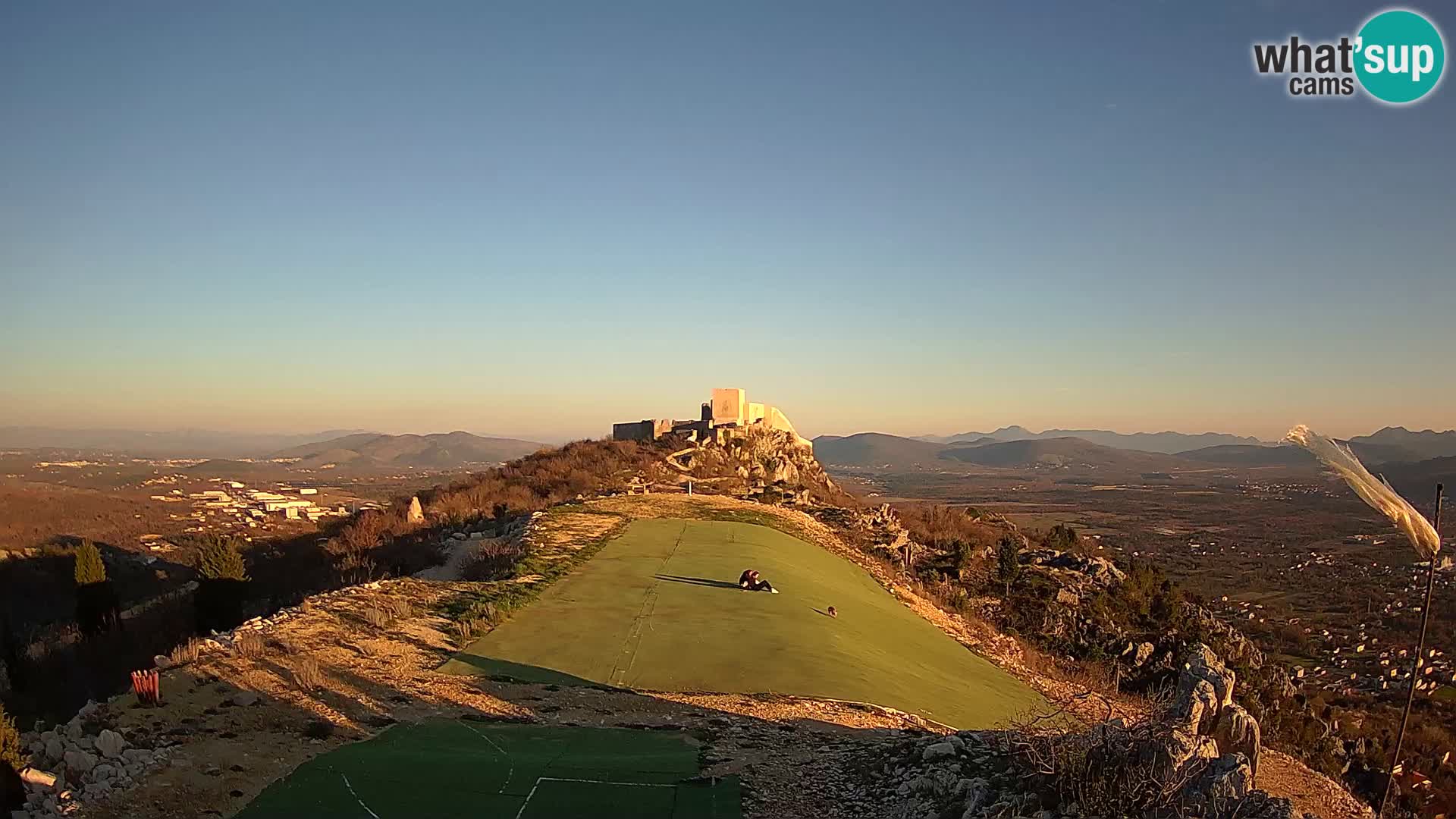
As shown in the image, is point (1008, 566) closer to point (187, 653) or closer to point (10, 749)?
point (187, 653)

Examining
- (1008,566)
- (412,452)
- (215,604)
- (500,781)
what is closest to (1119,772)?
(500,781)

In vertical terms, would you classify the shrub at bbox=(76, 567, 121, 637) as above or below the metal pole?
below

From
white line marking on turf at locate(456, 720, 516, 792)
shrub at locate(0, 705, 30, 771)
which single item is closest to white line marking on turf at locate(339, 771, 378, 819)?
white line marking on turf at locate(456, 720, 516, 792)

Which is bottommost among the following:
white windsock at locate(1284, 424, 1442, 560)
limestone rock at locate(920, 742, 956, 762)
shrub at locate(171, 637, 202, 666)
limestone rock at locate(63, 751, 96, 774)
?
limestone rock at locate(63, 751, 96, 774)

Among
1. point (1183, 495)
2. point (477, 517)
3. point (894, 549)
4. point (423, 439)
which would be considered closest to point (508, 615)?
point (477, 517)

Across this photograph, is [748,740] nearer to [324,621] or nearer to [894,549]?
[324,621]

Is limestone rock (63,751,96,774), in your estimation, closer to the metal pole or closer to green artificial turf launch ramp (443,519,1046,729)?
green artificial turf launch ramp (443,519,1046,729)
